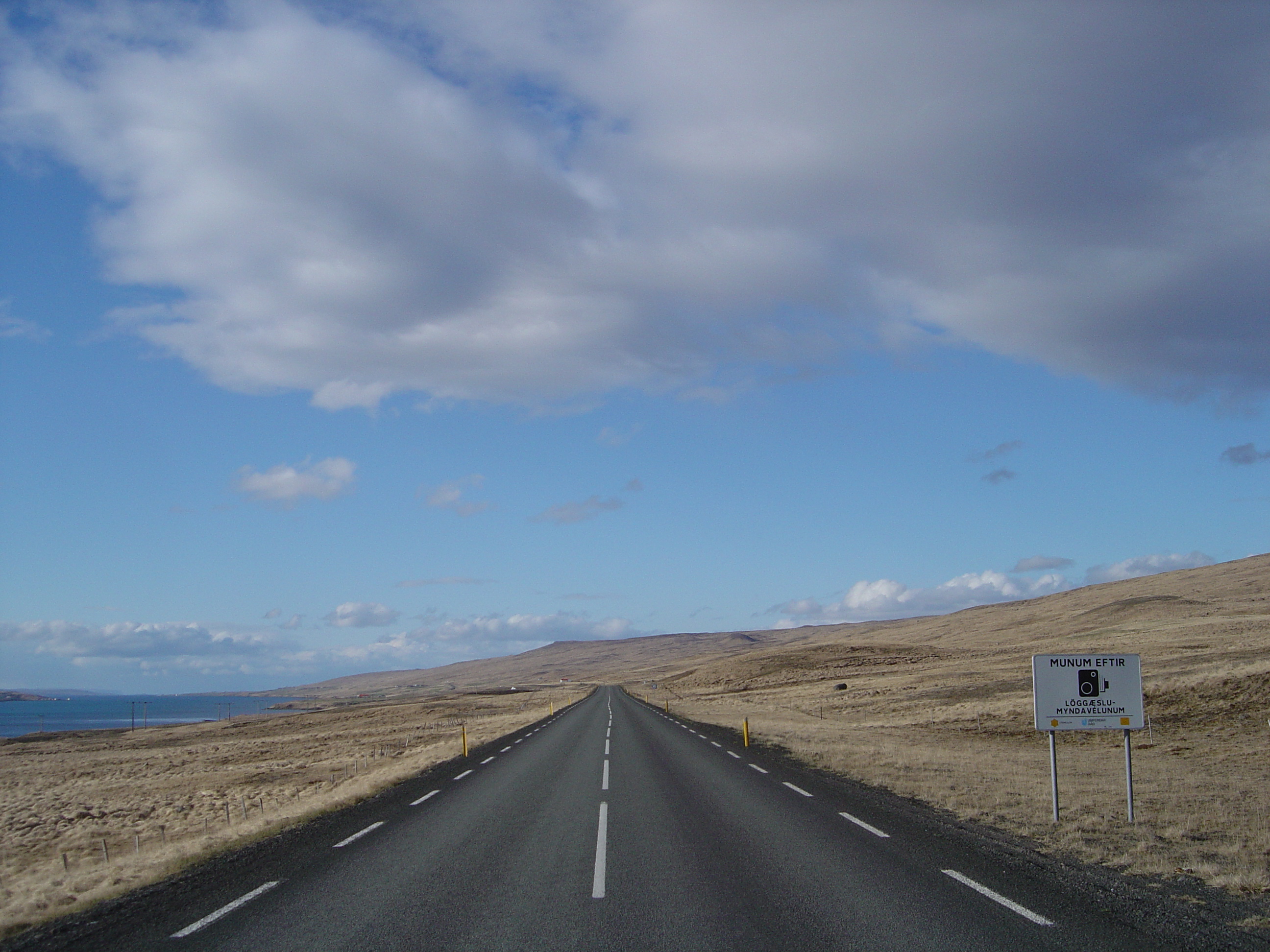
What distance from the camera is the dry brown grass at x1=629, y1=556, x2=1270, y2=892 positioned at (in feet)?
38.9

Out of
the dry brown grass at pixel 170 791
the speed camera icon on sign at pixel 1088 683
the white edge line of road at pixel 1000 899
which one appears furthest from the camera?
the dry brown grass at pixel 170 791

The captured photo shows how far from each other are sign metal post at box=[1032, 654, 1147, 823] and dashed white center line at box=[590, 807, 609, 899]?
22.6 feet

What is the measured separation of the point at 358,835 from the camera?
12883 millimetres

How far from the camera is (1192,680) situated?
33.2 m

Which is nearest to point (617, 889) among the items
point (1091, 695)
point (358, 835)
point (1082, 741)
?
point (358, 835)

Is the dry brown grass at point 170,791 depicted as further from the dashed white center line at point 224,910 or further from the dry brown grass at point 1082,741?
the dry brown grass at point 1082,741

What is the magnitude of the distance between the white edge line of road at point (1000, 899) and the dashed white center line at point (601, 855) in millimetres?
4042

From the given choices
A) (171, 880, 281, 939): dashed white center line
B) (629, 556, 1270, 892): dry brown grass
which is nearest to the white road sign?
(629, 556, 1270, 892): dry brown grass

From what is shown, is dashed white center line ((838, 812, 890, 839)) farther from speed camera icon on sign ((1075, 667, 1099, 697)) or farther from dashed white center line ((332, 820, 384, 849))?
dashed white center line ((332, 820, 384, 849))

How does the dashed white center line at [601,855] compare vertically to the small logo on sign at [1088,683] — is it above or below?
below

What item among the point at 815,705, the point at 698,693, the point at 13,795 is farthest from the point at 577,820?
the point at 698,693

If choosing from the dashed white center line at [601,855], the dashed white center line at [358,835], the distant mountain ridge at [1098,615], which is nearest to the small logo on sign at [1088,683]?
the dashed white center line at [601,855]

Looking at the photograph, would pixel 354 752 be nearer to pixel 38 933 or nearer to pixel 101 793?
pixel 101 793

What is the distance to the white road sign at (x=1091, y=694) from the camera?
12.6 meters
